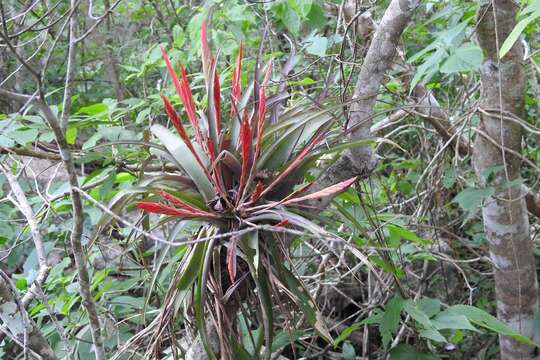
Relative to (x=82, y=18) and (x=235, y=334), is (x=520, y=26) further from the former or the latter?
(x=82, y=18)

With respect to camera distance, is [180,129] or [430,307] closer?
[180,129]

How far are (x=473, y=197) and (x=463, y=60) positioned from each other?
0.53 metres

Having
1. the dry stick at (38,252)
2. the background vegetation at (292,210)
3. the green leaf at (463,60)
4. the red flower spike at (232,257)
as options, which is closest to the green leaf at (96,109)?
the background vegetation at (292,210)

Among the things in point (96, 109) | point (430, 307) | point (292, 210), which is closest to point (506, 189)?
point (430, 307)

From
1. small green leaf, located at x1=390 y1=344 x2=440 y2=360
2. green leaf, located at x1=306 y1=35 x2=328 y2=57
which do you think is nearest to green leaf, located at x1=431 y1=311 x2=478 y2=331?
small green leaf, located at x1=390 y1=344 x2=440 y2=360

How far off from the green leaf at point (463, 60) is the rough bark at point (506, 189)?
32 cm

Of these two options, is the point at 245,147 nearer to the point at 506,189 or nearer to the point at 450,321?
the point at 450,321

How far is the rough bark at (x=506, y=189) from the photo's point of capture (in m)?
1.72

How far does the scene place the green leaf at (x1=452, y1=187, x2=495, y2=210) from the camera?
5.57 ft

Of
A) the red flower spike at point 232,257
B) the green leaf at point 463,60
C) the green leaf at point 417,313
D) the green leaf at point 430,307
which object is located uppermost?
the green leaf at point 463,60

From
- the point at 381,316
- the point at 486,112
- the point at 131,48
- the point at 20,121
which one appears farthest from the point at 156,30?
the point at 381,316

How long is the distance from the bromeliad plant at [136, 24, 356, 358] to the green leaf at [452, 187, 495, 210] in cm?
67

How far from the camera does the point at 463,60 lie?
1.36m

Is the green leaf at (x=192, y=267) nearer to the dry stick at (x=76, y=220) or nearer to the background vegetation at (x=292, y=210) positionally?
the background vegetation at (x=292, y=210)
